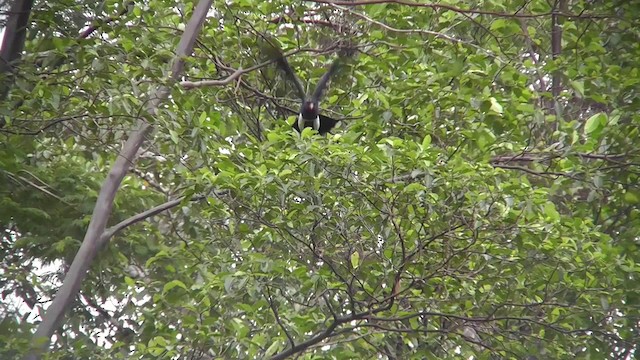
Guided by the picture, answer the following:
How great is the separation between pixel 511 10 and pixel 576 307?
1.86 m

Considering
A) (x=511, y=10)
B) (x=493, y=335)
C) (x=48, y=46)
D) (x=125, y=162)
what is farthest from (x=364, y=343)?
(x=48, y=46)

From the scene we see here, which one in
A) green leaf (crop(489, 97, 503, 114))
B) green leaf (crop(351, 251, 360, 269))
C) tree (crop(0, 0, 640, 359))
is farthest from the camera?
green leaf (crop(351, 251, 360, 269))

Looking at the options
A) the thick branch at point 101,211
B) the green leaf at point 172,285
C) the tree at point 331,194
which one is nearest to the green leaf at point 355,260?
the tree at point 331,194

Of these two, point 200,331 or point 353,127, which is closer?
point 200,331

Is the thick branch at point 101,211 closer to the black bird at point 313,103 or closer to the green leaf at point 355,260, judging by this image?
the black bird at point 313,103

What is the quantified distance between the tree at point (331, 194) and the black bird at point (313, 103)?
0.12 m

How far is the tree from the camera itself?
4898 mm

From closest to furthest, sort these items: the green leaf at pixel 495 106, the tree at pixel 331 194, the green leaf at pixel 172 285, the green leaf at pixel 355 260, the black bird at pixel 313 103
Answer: the tree at pixel 331 194
the green leaf at pixel 495 106
the green leaf at pixel 355 260
the green leaf at pixel 172 285
the black bird at pixel 313 103

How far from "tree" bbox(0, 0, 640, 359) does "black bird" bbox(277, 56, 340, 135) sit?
12 centimetres

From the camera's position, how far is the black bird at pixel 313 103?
6.47 m

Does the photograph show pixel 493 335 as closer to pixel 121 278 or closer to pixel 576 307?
pixel 576 307

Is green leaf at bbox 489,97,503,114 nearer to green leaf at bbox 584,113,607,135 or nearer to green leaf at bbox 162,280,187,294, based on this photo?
green leaf at bbox 584,113,607,135

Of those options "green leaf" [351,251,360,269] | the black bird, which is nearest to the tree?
"green leaf" [351,251,360,269]

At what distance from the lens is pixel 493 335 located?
5.60 m
